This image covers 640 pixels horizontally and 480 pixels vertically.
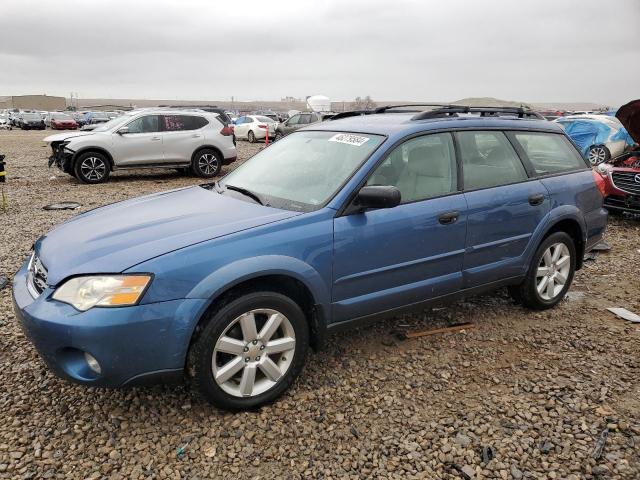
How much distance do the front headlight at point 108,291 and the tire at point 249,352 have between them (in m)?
0.41

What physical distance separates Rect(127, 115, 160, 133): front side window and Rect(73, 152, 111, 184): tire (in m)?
0.95

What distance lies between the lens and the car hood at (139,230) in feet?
8.54

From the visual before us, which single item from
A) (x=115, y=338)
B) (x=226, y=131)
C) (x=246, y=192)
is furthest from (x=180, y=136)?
(x=115, y=338)

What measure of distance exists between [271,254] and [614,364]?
8.53 feet

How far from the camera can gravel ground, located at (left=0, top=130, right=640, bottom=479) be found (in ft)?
8.26

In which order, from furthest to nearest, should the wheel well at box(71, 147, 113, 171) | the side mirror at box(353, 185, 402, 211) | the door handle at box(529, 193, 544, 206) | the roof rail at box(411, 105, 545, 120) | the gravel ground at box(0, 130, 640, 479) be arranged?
the wheel well at box(71, 147, 113, 171)
the door handle at box(529, 193, 544, 206)
the roof rail at box(411, 105, 545, 120)
the side mirror at box(353, 185, 402, 211)
the gravel ground at box(0, 130, 640, 479)

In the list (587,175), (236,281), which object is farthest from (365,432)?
(587,175)

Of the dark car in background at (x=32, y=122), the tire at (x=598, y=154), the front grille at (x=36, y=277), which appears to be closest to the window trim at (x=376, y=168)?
the front grille at (x=36, y=277)

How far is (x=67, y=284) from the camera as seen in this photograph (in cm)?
256

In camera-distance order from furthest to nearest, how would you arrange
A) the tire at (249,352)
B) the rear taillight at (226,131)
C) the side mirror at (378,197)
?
the rear taillight at (226,131) < the side mirror at (378,197) < the tire at (249,352)

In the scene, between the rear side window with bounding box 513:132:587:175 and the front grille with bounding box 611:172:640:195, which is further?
the front grille with bounding box 611:172:640:195

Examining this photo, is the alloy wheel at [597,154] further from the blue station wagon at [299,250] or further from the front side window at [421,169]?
the front side window at [421,169]

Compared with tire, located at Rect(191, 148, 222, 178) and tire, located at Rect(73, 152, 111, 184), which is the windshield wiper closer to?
tire, located at Rect(73, 152, 111, 184)

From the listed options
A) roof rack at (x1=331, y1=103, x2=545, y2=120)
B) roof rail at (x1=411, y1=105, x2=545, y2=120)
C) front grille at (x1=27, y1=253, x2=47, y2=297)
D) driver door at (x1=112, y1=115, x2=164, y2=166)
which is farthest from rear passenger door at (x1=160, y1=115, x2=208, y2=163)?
front grille at (x1=27, y1=253, x2=47, y2=297)
